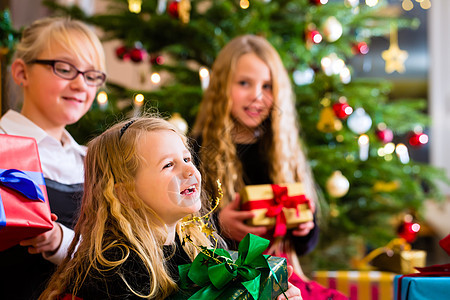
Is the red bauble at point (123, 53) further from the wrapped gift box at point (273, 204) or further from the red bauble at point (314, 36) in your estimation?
the wrapped gift box at point (273, 204)

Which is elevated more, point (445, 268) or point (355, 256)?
point (445, 268)

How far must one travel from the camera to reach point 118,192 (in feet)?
3.54

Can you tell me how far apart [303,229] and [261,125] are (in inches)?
15.3

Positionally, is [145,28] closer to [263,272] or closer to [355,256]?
[263,272]

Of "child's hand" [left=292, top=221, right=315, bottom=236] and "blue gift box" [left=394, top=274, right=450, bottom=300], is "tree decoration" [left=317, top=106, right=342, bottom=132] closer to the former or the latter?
"child's hand" [left=292, top=221, right=315, bottom=236]

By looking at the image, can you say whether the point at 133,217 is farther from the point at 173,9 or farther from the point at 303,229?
the point at 173,9

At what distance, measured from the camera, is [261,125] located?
1734mm

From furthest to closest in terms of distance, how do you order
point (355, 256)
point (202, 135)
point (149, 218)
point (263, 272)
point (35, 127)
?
point (355, 256) → point (202, 135) → point (35, 127) → point (149, 218) → point (263, 272)

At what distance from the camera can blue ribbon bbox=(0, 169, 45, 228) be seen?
1023 mm

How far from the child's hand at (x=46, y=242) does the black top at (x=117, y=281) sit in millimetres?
264

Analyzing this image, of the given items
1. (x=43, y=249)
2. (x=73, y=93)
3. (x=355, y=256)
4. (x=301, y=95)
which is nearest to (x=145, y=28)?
(x=301, y=95)

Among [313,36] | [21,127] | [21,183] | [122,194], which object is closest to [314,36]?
[313,36]

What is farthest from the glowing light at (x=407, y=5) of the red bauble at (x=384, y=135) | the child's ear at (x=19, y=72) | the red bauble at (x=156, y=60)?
the child's ear at (x=19, y=72)

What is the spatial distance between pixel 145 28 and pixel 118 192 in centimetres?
156
